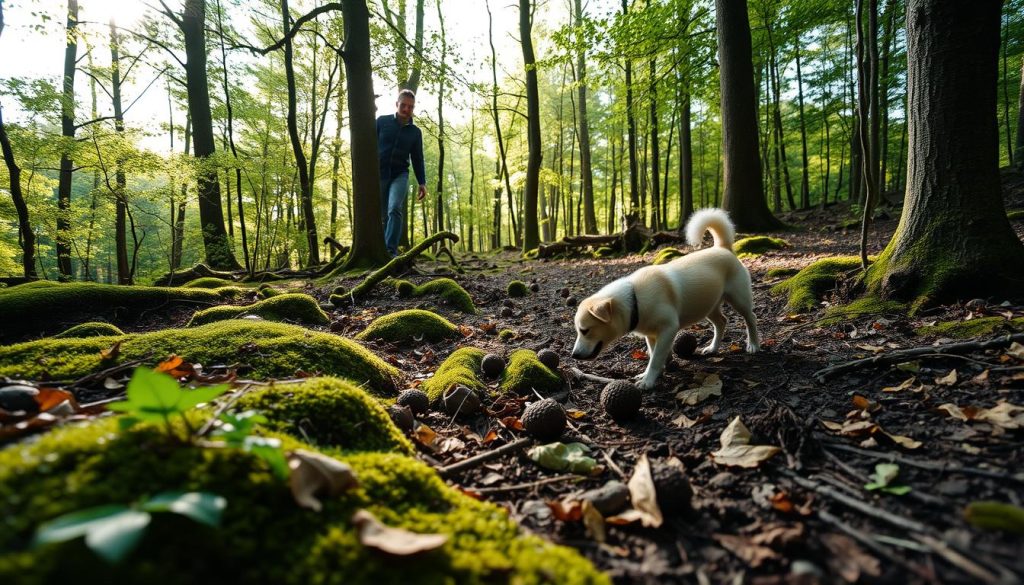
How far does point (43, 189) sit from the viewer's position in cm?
1584

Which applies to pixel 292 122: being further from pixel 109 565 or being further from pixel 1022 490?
pixel 1022 490

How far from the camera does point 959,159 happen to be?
363 centimetres

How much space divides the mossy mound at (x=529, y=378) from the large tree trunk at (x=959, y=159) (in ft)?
10.9

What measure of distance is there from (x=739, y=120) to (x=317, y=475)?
1236 cm

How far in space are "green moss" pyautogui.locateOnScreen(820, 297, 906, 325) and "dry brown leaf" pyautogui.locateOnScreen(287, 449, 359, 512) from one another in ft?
15.1

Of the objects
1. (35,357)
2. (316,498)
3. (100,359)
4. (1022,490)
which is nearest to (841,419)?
(1022,490)

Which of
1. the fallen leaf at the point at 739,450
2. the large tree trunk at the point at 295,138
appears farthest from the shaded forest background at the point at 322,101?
the fallen leaf at the point at 739,450

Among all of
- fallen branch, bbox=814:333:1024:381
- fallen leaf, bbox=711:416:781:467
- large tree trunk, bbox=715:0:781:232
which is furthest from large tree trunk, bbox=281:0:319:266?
fallen branch, bbox=814:333:1024:381

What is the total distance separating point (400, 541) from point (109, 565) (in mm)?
570

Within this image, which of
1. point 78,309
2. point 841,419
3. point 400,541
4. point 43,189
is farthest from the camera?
point 43,189

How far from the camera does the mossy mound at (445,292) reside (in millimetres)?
6875

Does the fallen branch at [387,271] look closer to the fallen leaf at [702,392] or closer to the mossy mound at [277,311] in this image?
the mossy mound at [277,311]

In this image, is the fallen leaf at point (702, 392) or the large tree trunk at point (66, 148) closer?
the fallen leaf at point (702, 392)

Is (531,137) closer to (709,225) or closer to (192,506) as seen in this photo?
(709,225)
